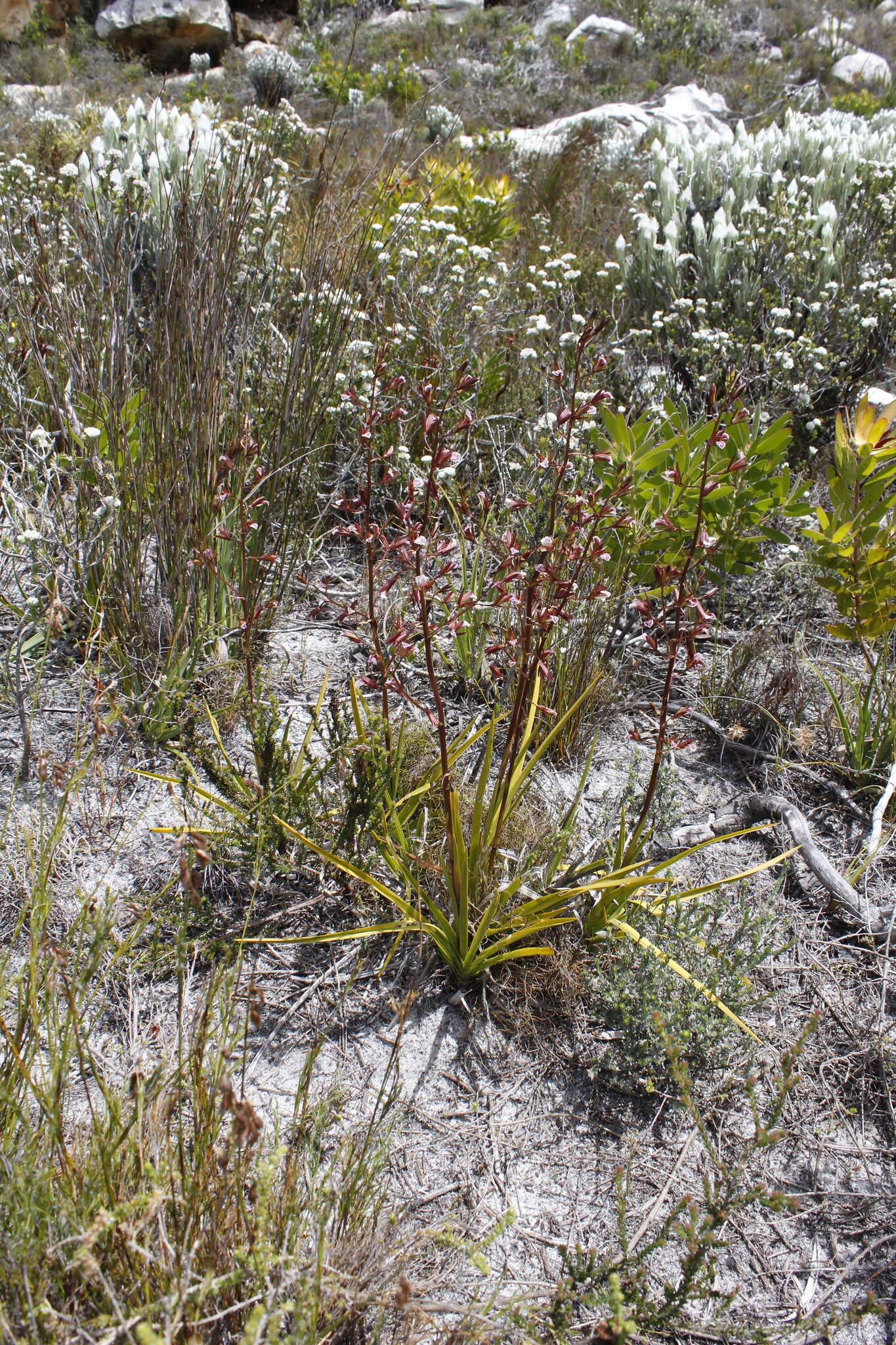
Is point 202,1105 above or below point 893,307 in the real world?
below

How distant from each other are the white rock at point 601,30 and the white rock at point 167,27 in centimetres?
590

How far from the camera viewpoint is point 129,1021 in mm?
1785

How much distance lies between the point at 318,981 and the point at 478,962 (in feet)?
1.19

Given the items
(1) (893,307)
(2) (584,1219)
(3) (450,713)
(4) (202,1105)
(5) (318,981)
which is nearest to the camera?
(4) (202,1105)

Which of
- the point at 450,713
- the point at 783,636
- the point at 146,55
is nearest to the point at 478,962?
the point at 450,713

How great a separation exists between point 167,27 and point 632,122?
9.27 meters

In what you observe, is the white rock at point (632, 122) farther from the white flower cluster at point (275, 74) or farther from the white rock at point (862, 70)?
the white flower cluster at point (275, 74)

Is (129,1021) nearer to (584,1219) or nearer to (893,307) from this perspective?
(584,1219)

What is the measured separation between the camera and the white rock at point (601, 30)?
13.9 m

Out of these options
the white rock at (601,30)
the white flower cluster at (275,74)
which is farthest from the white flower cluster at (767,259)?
the white rock at (601,30)

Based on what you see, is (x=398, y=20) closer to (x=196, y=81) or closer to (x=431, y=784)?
(x=196, y=81)

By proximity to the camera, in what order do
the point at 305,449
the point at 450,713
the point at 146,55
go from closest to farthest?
the point at 450,713, the point at 305,449, the point at 146,55

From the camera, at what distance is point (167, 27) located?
14203 mm

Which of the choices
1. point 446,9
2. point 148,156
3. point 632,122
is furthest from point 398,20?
point 148,156
